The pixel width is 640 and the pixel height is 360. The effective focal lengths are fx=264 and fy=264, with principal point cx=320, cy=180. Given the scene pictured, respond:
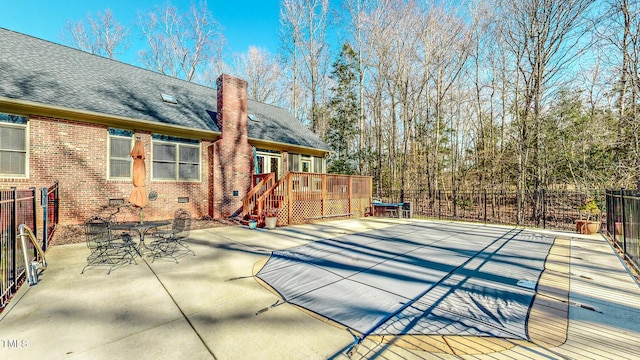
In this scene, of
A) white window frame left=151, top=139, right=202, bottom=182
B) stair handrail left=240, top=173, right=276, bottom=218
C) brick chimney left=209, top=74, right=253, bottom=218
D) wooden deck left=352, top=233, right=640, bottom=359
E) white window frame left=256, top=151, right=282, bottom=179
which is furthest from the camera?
white window frame left=256, top=151, right=282, bottom=179

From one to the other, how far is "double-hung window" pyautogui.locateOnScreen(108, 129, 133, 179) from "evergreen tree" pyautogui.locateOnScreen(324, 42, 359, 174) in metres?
12.8

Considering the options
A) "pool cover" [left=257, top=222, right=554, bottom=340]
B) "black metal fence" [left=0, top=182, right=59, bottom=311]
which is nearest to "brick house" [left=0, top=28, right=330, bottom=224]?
"black metal fence" [left=0, top=182, right=59, bottom=311]

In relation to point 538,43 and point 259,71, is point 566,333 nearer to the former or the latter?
point 538,43

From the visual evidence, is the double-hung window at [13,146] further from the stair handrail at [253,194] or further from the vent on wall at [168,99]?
the stair handrail at [253,194]

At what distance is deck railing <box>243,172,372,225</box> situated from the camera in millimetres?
9586

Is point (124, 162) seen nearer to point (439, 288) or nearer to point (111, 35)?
point (439, 288)

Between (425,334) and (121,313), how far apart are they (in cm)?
334

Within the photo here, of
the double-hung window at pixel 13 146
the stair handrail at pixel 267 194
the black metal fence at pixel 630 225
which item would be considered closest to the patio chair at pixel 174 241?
the stair handrail at pixel 267 194

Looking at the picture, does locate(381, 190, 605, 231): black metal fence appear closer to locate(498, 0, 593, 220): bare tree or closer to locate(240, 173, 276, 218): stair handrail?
locate(498, 0, 593, 220): bare tree

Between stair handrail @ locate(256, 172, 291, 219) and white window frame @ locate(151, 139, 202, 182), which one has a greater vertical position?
white window frame @ locate(151, 139, 202, 182)

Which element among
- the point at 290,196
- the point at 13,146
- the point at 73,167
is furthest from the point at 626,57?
the point at 13,146

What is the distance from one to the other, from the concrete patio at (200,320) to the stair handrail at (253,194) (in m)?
5.29

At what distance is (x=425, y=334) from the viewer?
8.60 ft

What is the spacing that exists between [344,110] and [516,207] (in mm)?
12315
